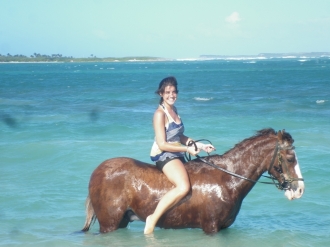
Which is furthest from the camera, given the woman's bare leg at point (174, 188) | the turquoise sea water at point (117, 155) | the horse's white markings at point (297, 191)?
the turquoise sea water at point (117, 155)

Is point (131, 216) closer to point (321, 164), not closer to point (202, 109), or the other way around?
point (321, 164)

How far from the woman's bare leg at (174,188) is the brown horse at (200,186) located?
0.14m

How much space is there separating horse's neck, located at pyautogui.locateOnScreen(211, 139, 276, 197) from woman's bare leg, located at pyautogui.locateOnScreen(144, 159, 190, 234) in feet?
1.73

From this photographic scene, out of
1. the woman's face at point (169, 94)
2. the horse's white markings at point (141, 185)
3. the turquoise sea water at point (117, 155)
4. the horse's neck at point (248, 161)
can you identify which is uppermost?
the woman's face at point (169, 94)

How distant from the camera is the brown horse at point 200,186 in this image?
6176 mm

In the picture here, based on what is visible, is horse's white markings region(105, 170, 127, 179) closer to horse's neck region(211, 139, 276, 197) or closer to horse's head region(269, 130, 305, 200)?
horse's neck region(211, 139, 276, 197)

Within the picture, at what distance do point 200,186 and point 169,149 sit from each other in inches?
24.1

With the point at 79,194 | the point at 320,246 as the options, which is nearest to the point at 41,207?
the point at 79,194

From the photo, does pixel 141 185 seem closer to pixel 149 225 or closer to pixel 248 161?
pixel 149 225

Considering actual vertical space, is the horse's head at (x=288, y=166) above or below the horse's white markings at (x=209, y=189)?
above

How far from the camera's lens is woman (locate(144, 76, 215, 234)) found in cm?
603

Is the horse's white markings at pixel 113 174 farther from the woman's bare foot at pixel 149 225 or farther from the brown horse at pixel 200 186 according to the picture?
the woman's bare foot at pixel 149 225

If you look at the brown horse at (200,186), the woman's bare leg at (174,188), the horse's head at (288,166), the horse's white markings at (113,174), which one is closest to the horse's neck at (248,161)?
the brown horse at (200,186)

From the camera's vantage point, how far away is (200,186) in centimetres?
624
